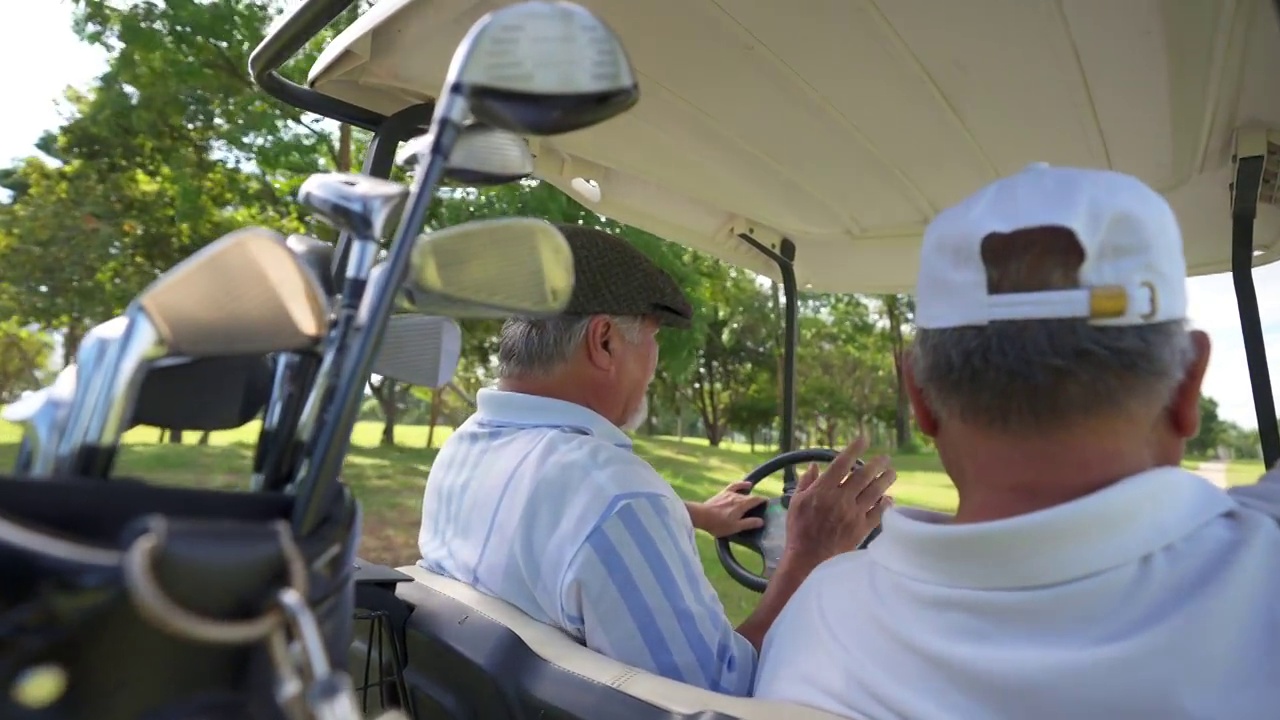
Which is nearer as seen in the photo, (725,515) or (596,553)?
(596,553)

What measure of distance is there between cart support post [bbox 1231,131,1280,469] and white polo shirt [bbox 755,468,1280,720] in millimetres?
946

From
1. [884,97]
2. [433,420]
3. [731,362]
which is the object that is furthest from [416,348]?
[731,362]

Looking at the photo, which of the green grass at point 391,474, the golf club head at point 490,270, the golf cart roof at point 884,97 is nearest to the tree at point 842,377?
the green grass at point 391,474

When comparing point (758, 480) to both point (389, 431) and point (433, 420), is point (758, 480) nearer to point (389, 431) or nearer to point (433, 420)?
point (389, 431)

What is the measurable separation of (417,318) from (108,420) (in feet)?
1.05

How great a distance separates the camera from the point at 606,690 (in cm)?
121

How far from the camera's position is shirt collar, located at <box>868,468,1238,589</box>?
0.97 meters

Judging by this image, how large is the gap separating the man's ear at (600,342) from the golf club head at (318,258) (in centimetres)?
92

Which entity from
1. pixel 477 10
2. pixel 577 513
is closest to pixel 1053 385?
pixel 577 513

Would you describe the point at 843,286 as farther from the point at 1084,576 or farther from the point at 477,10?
the point at 1084,576

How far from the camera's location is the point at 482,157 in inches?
39.8

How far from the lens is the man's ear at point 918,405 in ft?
3.95

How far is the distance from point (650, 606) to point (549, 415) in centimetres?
51

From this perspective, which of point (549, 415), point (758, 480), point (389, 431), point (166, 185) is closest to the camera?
point (549, 415)
